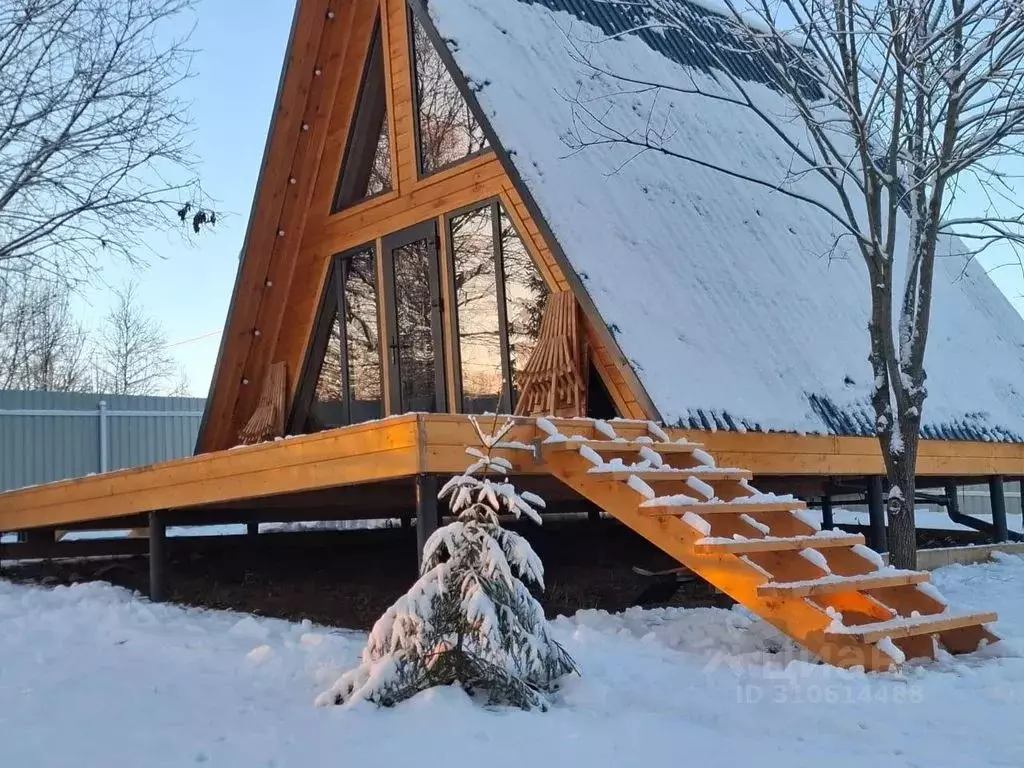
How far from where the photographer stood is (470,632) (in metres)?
3.76

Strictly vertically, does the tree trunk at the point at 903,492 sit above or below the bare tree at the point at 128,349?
below

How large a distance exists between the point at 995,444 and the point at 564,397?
15.9ft

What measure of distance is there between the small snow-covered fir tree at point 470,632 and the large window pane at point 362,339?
5206 mm

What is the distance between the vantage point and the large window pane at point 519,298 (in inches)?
303

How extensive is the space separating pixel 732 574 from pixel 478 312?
4.09 m

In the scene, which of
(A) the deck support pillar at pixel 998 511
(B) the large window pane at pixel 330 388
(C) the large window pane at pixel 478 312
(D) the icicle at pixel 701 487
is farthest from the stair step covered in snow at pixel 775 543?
(A) the deck support pillar at pixel 998 511

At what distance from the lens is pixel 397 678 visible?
3723 millimetres

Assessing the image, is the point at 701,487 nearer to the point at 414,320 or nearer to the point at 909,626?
the point at 909,626

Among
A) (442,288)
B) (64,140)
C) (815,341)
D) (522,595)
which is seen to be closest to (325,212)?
(442,288)

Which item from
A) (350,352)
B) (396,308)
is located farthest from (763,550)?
(350,352)

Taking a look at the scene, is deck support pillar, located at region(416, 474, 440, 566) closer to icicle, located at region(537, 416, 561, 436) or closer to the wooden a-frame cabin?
the wooden a-frame cabin

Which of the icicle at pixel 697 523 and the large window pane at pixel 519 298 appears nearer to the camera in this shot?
the icicle at pixel 697 523

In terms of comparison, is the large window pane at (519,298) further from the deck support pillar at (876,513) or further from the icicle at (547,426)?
the deck support pillar at (876,513)

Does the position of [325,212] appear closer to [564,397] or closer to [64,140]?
[64,140]
